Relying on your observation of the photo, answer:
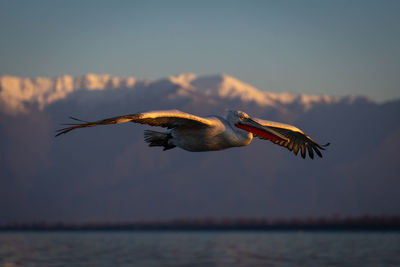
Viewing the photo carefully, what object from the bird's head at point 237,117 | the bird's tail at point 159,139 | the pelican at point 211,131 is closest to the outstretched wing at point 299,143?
the pelican at point 211,131

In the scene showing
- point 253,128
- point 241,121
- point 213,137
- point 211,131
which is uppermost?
point 241,121

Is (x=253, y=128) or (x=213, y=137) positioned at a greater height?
(x=253, y=128)

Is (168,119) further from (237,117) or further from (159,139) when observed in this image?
(237,117)

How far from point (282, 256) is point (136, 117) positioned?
166 feet

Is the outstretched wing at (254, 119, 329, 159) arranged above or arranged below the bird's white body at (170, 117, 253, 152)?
→ above

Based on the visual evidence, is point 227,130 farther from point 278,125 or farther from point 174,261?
point 174,261

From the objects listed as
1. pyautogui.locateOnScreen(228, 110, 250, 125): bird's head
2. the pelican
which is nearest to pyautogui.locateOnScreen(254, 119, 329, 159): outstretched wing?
the pelican

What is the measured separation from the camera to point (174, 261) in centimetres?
5669

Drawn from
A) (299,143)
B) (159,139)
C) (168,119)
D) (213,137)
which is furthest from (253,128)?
(299,143)

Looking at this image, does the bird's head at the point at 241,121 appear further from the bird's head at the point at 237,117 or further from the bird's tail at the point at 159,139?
the bird's tail at the point at 159,139

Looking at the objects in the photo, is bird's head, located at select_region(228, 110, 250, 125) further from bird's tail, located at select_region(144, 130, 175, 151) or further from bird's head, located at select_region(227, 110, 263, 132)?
bird's tail, located at select_region(144, 130, 175, 151)

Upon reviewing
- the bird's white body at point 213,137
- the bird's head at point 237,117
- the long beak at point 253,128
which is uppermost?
the bird's head at point 237,117

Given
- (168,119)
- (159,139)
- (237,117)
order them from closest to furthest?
1. (168,119)
2. (237,117)
3. (159,139)

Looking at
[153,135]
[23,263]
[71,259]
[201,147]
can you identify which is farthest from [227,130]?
[71,259]
